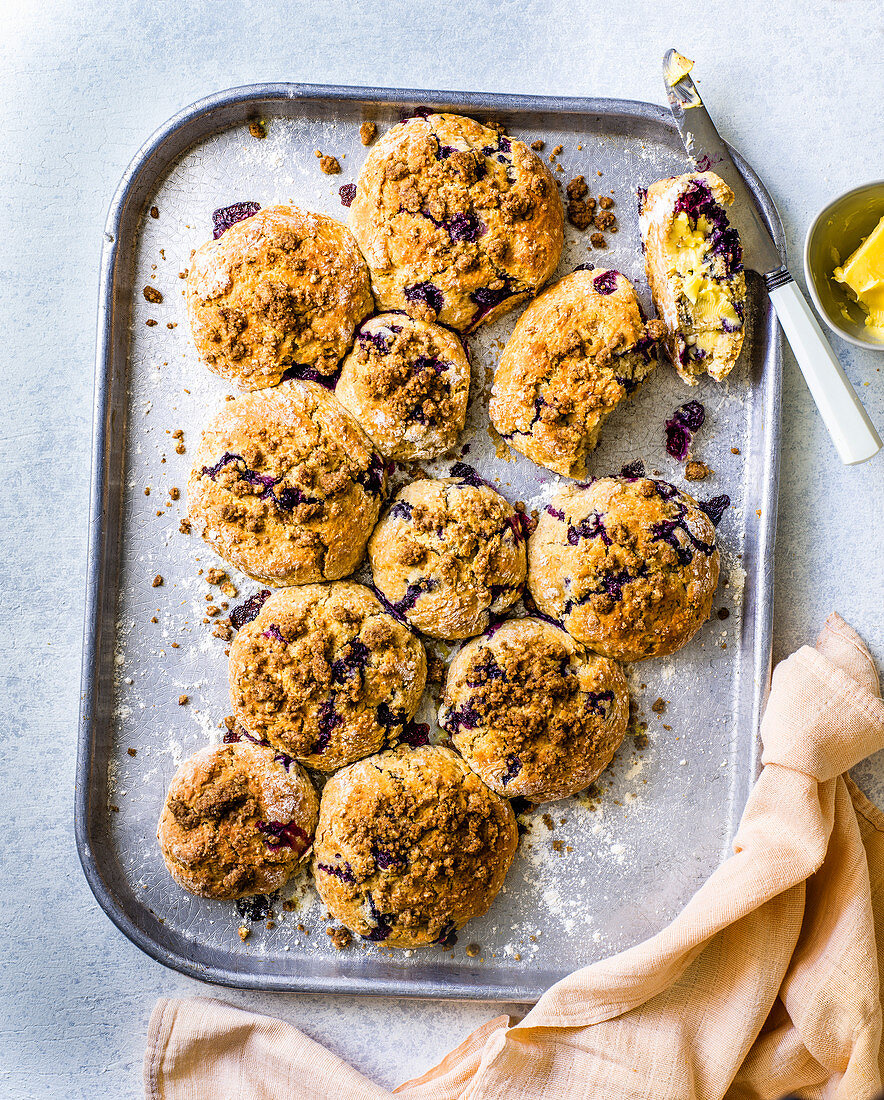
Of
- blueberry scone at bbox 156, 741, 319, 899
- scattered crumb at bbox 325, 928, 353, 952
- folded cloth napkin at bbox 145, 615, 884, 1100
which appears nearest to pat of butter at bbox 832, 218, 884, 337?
folded cloth napkin at bbox 145, 615, 884, 1100

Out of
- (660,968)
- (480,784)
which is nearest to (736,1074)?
(660,968)

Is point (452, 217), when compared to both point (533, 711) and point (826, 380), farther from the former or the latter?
point (533, 711)

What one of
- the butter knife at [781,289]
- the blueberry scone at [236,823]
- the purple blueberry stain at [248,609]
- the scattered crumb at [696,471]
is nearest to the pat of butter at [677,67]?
the butter knife at [781,289]

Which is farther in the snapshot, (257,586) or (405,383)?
(257,586)

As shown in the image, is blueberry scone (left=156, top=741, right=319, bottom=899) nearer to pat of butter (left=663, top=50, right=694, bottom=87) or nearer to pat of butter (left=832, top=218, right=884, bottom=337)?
pat of butter (left=832, top=218, right=884, bottom=337)

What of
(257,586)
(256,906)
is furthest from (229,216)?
(256,906)

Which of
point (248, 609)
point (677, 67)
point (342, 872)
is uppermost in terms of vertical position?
point (677, 67)
